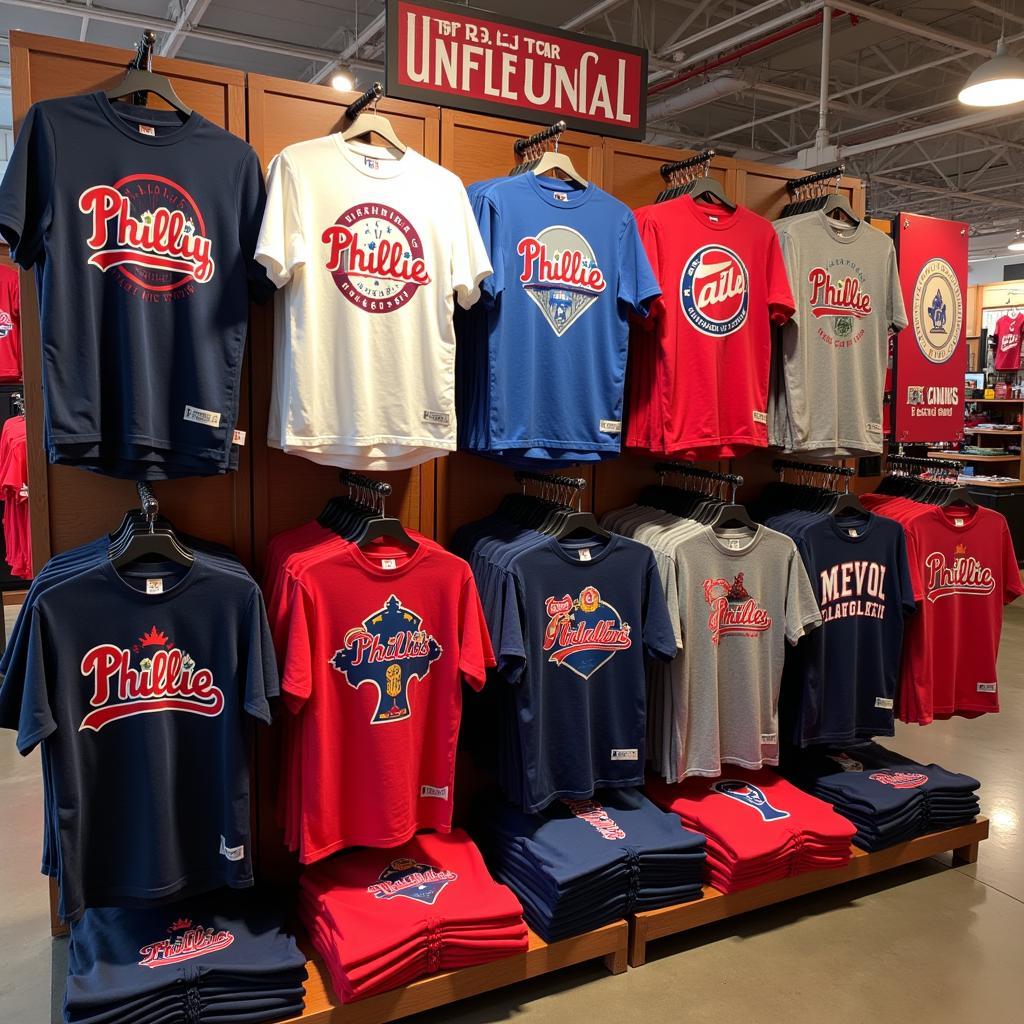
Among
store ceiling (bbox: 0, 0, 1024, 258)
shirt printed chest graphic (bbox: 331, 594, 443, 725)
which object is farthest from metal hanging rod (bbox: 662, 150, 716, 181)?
store ceiling (bbox: 0, 0, 1024, 258)

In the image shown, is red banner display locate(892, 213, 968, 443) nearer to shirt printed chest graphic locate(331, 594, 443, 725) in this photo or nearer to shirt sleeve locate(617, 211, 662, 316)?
shirt sleeve locate(617, 211, 662, 316)

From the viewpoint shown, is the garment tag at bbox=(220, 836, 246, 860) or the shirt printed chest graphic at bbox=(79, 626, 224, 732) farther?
the garment tag at bbox=(220, 836, 246, 860)

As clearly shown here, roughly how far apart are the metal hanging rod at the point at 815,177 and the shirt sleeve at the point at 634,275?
1.10 m

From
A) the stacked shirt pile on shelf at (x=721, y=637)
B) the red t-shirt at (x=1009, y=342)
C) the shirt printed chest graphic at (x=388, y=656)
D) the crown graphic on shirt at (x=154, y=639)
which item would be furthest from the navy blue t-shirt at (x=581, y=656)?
the red t-shirt at (x=1009, y=342)

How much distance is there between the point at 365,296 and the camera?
2.40 m

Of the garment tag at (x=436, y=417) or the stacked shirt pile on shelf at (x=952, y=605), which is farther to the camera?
the stacked shirt pile on shelf at (x=952, y=605)

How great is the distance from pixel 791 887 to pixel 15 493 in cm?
446

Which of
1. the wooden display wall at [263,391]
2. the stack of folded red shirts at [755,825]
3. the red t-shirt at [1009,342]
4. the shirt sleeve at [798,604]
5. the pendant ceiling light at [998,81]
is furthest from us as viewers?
the red t-shirt at [1009,342]

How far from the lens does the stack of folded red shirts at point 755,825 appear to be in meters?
2.87

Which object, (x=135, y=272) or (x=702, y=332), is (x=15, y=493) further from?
(x=702, y=332)

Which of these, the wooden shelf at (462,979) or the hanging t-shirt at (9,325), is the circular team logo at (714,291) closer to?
the wooden shelf at (462,979)

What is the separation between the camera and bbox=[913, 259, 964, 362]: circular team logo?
4.03m

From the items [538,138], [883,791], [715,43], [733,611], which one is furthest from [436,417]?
[715,43]

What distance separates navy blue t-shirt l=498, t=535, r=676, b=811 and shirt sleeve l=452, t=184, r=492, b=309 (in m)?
0.80
